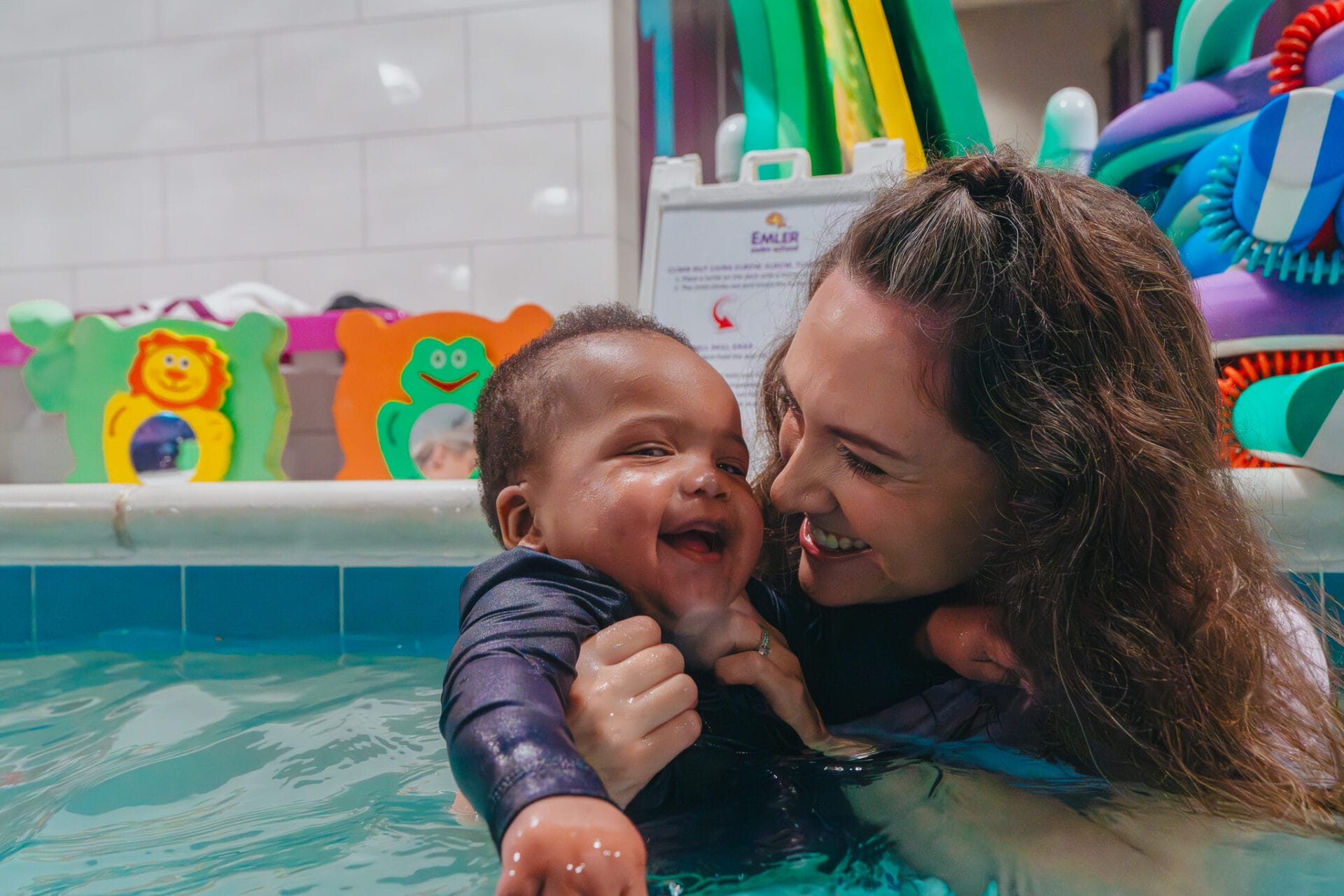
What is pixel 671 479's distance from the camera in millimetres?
1249

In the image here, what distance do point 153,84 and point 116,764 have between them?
4031 millimetres

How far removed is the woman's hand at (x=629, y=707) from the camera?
40.5 inches

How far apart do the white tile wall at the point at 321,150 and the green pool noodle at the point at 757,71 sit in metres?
1.02

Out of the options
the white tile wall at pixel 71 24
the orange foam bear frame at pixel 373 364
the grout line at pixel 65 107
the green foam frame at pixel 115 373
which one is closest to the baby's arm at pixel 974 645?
the orange foam bear frame at pixel 373 364

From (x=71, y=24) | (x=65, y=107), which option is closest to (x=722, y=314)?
(x=65, y=107)

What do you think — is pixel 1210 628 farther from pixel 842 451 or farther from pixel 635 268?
pixel 635 268

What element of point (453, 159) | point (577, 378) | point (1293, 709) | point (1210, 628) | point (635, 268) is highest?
point (453, 159)

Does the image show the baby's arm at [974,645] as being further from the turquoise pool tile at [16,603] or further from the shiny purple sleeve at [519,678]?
the turquoise pool tile at [16,603]

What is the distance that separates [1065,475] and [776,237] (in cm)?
199

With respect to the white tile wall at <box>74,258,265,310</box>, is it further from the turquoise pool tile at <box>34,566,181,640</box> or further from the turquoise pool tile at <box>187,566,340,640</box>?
the turquoise pool tile at <box>187,566,340,640</box>

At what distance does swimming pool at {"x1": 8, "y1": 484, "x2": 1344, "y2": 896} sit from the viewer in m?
1.06

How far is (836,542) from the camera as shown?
1.33 meters

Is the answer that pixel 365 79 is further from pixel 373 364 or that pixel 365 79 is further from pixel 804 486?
pixel 804 486

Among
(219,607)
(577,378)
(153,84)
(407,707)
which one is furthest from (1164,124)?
(153,84)
